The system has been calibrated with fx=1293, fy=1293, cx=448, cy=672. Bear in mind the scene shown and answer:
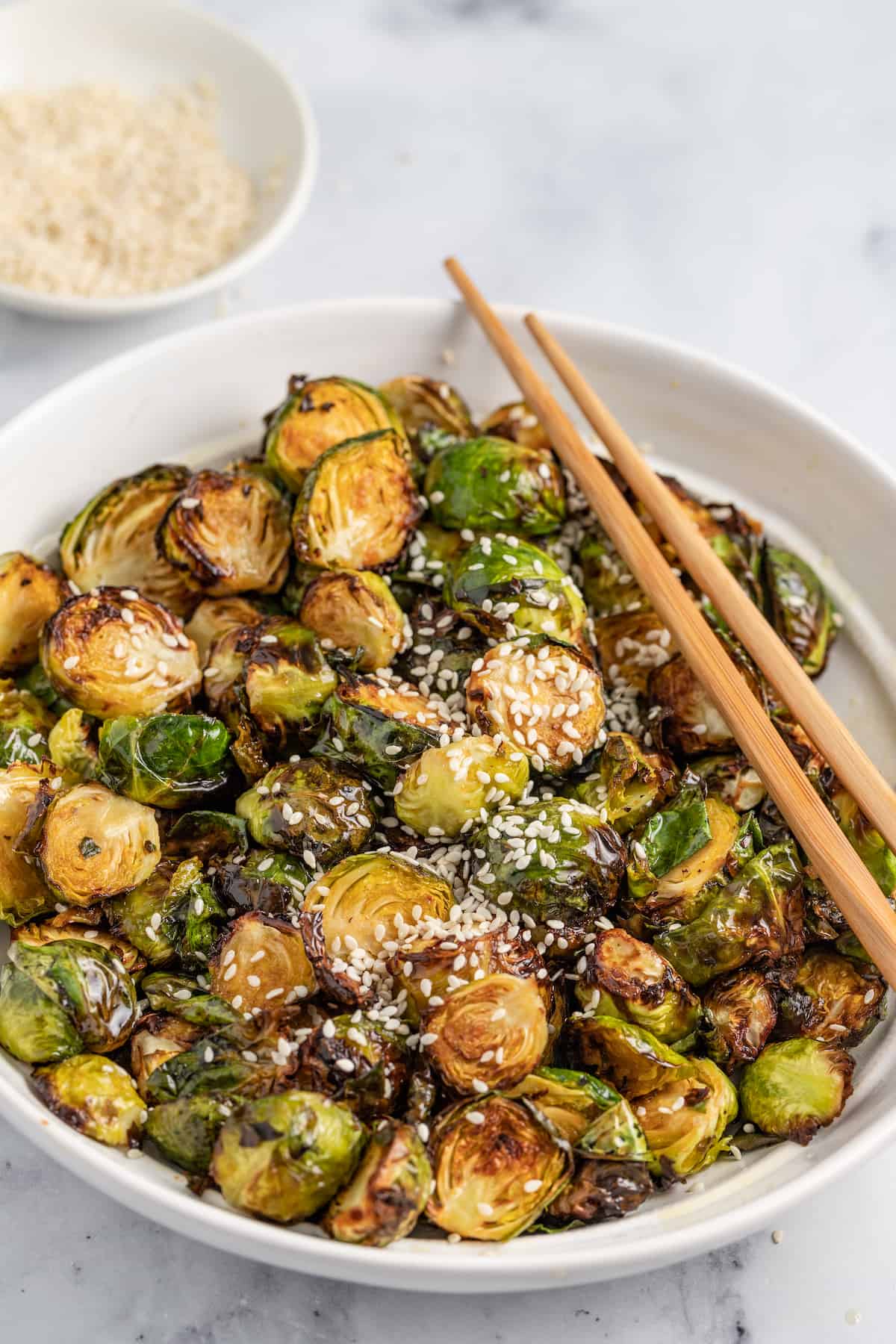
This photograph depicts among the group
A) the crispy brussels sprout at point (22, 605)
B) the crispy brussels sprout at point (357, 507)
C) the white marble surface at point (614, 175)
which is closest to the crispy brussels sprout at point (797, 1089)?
the crispy brussels sprout at point (357, 507)

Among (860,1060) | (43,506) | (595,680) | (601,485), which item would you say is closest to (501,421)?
(601,485)

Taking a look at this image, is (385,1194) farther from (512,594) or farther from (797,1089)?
(512,594)

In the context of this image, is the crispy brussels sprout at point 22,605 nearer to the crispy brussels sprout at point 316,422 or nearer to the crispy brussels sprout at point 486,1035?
the crispy brussels sprout at point 316,422

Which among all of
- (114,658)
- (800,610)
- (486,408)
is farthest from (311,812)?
(486,408)

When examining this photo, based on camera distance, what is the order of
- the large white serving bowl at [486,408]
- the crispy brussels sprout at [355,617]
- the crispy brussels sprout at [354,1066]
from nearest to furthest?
the crispy brussels sprout at [354,1066] < the crispy brussels sprout at [355,617] < the large white serving bowl at [486,408]

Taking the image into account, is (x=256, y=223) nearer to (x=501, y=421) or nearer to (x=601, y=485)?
(x=501, y=421)

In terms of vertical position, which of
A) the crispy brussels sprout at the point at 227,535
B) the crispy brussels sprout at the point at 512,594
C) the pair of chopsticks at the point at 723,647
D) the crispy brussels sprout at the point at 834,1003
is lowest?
the crispy brussels sprout at the point at 227,535

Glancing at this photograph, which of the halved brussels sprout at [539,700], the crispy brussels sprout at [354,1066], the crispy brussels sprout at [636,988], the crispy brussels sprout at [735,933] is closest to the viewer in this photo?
the crispy brussels sprout at [354,1066]
